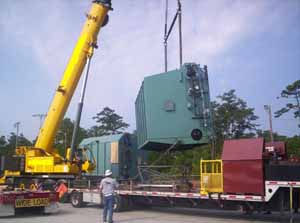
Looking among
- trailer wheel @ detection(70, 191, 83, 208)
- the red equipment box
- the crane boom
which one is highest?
the crane boom

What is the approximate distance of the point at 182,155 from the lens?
63.3 feet

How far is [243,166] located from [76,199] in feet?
27.8

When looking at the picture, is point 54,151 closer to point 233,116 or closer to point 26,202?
point 26,202

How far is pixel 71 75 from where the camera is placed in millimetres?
20578

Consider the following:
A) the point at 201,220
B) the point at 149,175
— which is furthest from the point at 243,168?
the point at 149,175

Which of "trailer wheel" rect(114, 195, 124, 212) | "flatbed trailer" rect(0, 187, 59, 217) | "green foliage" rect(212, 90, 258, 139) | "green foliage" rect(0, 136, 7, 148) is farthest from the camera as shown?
"green foliage" rect(0, 136, 7, 148)

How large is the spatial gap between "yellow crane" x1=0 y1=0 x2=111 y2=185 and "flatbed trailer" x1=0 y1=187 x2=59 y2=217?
4.92 meters

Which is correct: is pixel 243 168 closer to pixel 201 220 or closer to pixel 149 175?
pixel 201 220

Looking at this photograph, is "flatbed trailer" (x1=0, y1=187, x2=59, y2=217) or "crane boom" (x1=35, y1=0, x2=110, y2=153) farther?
"crane boom" (x1=35, y1=0, x2=110, y2=153)

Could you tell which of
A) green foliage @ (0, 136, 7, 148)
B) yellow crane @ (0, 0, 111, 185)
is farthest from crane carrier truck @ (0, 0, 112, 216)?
green foliage @ (0, 136, 7, 148)

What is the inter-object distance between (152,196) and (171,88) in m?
3.80

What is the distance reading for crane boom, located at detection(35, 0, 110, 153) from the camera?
67.5 feet

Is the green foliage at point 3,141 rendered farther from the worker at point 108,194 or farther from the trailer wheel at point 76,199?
the worker at point 108,194

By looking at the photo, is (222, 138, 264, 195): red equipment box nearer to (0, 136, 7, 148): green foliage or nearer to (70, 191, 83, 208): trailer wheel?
(70, 191, 83, 208): trailer wheel
